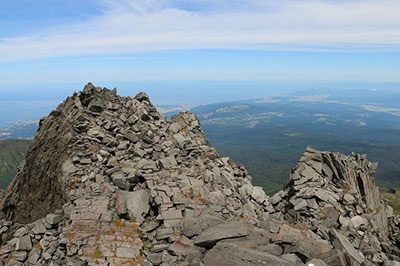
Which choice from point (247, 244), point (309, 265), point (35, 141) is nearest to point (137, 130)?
point (35, 141)

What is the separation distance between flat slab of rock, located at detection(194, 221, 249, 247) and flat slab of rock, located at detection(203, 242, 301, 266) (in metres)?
1.17

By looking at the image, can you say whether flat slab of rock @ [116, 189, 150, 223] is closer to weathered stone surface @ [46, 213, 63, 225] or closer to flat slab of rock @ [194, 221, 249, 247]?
weathered stone surface @ [46, 213, 63, 225]

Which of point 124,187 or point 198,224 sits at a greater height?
point 124,187

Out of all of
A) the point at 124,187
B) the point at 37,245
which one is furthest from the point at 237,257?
the point at 37,245

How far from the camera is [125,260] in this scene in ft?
59.2

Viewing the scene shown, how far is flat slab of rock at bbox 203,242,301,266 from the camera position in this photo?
606 inches

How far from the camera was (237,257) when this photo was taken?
15.9 metres

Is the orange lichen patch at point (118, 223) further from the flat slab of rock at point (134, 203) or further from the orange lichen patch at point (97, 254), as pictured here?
the orange lichen patch at point (97, 254)

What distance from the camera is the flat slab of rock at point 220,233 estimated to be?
18.2 metres

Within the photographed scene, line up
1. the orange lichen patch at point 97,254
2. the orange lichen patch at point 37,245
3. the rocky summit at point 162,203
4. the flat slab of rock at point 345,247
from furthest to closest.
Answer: the orange lichen patch at point 37,245 → the rocky summit at point 162,203 → the orange lichen patch at point 97,254 → the flat slab of rock at point 345,247

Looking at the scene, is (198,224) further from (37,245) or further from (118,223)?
(37,245)

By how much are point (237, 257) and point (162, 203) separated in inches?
358

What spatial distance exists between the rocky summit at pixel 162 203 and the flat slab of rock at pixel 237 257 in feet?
0.20

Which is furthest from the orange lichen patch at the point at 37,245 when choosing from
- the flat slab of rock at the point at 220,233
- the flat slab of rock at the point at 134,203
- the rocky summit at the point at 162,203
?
the flat slab of rock at the point at 220,233
